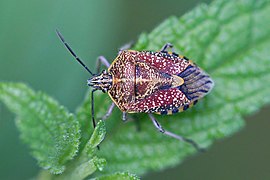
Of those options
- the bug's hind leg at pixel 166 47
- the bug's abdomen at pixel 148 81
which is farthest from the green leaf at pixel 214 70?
the bug's abdomen at pixel 148 81

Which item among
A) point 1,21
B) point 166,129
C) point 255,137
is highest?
point 1,21

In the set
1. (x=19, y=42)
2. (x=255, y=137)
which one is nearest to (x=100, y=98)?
(x=19, y=42)

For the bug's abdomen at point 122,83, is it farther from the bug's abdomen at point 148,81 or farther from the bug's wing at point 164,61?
the bug's wing at point 164,61

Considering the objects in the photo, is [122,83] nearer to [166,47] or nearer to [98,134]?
[166,47]

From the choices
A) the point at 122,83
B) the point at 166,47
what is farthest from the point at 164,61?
the point at 122,83

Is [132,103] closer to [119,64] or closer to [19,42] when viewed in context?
[119,64]

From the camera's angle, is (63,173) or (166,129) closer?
(63,173)
